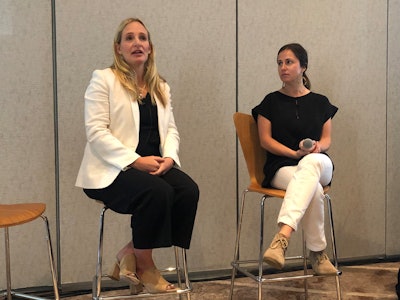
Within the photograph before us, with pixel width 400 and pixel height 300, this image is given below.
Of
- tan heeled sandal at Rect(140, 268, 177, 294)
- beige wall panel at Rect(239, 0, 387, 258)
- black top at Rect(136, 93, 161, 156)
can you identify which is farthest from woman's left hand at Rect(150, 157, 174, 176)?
beige wall panel at Rect(239, 0, 387, 258)

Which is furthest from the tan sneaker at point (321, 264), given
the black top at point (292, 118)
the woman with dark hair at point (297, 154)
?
the black top at point (292, 118)

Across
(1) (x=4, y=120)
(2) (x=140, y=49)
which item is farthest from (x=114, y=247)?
(2) (x=140, y=49)

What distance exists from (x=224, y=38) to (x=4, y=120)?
53.4 inches

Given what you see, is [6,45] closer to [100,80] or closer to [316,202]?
[100,80]

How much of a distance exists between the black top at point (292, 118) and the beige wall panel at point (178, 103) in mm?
478

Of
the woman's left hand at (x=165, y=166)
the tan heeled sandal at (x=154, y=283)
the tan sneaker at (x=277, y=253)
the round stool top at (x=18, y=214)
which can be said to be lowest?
the tan heeled sandal at (x=154, y=283)

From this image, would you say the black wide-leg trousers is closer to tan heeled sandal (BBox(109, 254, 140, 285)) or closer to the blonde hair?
tan heeled sandal (BBox(109, 254, 140, 285))

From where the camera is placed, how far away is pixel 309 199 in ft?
8.63

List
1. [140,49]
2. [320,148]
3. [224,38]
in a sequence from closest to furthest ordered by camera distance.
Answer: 1. [140,49]
2. [320,148]
3. [224,38]

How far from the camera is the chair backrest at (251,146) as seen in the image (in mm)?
2996

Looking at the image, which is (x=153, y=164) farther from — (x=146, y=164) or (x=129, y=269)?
(x=129, y=269)

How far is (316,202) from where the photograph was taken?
268 cm

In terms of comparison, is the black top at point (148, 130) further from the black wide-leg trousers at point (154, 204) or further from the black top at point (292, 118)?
the black top at point (292, 118)

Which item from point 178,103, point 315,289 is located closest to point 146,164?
point 178,103
